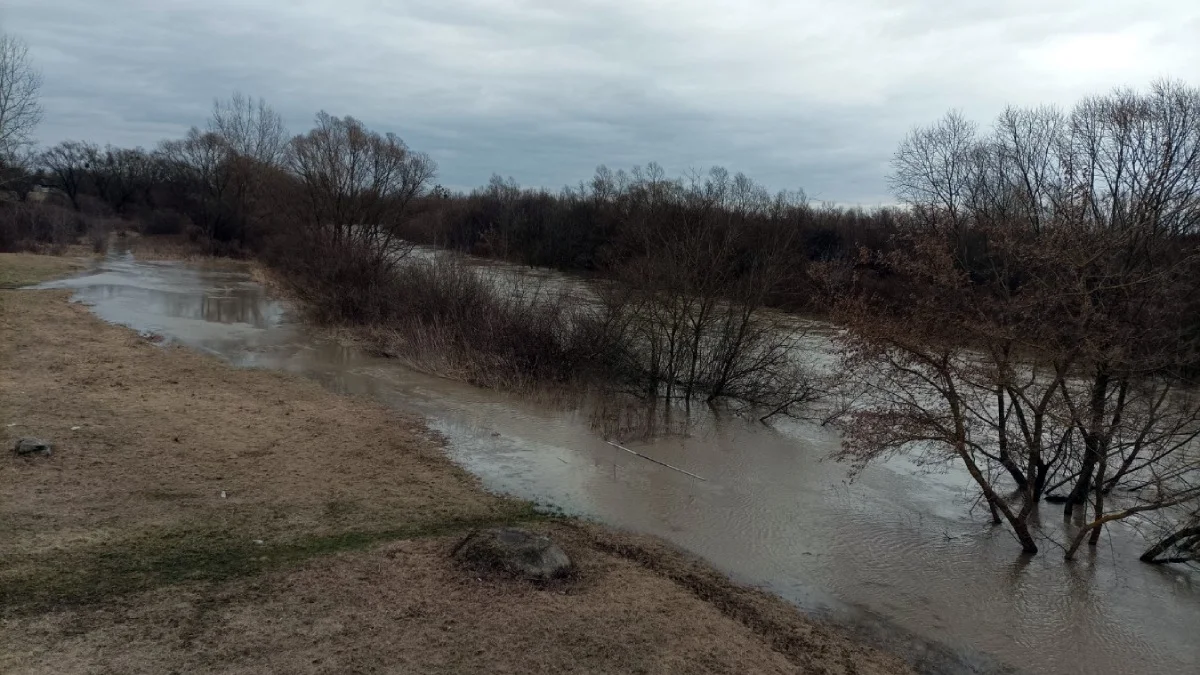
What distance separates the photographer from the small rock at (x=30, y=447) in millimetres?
8078

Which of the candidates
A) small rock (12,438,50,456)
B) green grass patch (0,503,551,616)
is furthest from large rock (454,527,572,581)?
small rock (12,438,50,456)

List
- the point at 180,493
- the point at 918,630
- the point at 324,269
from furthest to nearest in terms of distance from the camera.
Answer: the point at 324,269 → the point at 180,493 → the point at 918,630

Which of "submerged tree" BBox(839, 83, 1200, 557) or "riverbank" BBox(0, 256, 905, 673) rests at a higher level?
"submerged tree" BBox(839, 83, 1200, 557)

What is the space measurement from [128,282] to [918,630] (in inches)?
1391

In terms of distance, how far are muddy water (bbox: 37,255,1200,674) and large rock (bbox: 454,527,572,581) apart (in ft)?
7.05

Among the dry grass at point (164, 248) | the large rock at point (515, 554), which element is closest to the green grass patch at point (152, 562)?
the large rock at point (515, 554)

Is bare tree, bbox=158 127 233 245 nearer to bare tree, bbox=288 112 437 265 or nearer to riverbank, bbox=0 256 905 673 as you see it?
bare tree, bbox=288 112 437 265

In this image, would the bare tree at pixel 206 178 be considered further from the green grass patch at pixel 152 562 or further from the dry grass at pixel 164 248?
the green grass patch at pixel 152 562

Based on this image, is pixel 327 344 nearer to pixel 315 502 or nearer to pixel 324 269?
pixel 324 269

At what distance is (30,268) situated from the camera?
33.8 meters

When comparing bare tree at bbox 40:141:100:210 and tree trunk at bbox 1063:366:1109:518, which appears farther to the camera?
bare tree at bbox 40:141:100:210

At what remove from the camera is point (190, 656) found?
15.4 ft

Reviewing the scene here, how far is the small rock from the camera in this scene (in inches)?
318

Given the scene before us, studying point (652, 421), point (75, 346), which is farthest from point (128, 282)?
point (652, 421)
